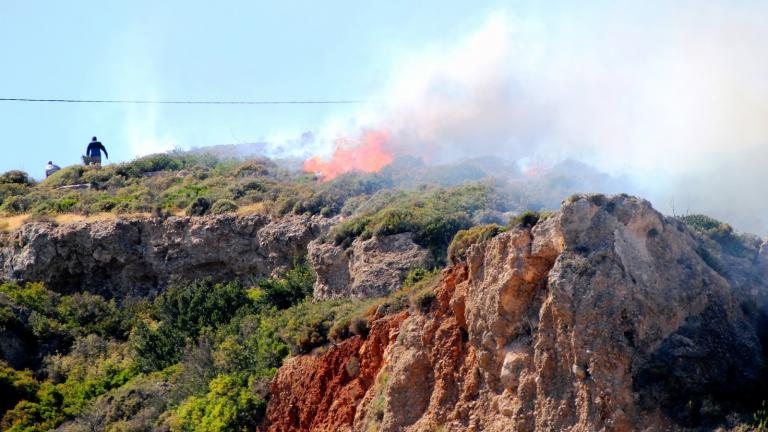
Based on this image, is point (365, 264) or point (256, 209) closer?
point (365, 264)

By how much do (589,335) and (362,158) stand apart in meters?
38.3

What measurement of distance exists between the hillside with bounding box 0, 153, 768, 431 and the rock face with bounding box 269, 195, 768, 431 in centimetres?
4

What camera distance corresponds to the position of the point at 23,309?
44875 millimetres

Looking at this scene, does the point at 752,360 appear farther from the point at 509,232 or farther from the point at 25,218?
the point at 25,218

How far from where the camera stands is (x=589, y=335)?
70.5ft

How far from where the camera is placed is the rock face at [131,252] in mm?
47375

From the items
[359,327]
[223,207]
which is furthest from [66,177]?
[359,327]

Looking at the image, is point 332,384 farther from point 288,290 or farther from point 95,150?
point 95,150

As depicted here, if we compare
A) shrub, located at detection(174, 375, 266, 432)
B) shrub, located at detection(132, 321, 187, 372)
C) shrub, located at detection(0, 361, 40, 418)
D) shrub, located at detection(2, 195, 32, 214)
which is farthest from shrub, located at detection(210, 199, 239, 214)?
shrub, located at detection(174, 375, 266, 432)

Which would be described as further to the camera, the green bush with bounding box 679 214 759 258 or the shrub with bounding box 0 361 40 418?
the shrub with bounding box 0 361 40 418

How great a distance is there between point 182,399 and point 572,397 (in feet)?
52.8

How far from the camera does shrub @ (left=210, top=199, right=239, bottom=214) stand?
4928 cm

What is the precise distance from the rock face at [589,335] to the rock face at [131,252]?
71.9 feet

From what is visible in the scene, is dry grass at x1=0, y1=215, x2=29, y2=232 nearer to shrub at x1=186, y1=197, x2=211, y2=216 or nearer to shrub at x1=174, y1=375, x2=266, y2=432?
shrub at x1=186, y1=197, x2=211, y2=216
